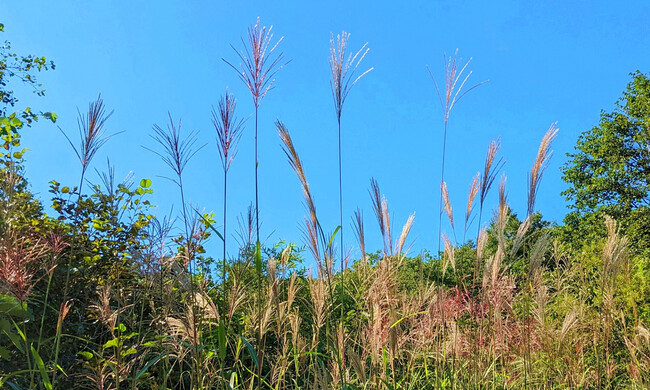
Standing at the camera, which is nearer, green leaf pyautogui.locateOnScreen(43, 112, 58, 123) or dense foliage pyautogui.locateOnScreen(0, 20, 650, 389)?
dense foliage pyautogui.locateOnScreen(0, 20, 650, 389)

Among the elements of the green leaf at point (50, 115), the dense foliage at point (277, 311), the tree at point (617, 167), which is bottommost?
the dense foliage at point (277, 311)

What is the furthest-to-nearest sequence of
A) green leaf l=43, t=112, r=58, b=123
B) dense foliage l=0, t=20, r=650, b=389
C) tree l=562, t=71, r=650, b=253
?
1. tree l=562, t=71, r=650, b=253
2. green leaf l=43, t=112, r=58, b=123
3. dense foliage l=0, t=20, r=650, b=389

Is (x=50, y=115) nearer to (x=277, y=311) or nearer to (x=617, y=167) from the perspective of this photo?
(x=277, y=311)

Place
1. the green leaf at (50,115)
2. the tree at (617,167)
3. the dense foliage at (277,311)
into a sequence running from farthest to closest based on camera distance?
the tree at (617,167) → the green leaf at (50,115) → the dense foliage at (277,311)

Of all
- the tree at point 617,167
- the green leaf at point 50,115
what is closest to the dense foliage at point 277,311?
the green leaf at point 50,115

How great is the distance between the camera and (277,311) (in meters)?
2.54

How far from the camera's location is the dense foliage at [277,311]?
2.45 metres

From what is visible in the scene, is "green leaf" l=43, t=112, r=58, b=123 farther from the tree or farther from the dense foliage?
the tree

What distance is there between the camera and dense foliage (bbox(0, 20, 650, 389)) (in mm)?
2451

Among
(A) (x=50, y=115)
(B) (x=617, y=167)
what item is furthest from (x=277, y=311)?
(B) (x=617, y=167)

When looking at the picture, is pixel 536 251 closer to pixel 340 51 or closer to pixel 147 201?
pixel 340 51

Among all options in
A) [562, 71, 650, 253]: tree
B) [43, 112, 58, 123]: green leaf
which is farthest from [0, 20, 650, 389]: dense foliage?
[562, 71, 650, 253]: tree

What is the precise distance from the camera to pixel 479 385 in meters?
3.14

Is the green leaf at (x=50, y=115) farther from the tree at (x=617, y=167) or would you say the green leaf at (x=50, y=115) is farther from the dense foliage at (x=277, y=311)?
the tree at (x=617, y=167)
